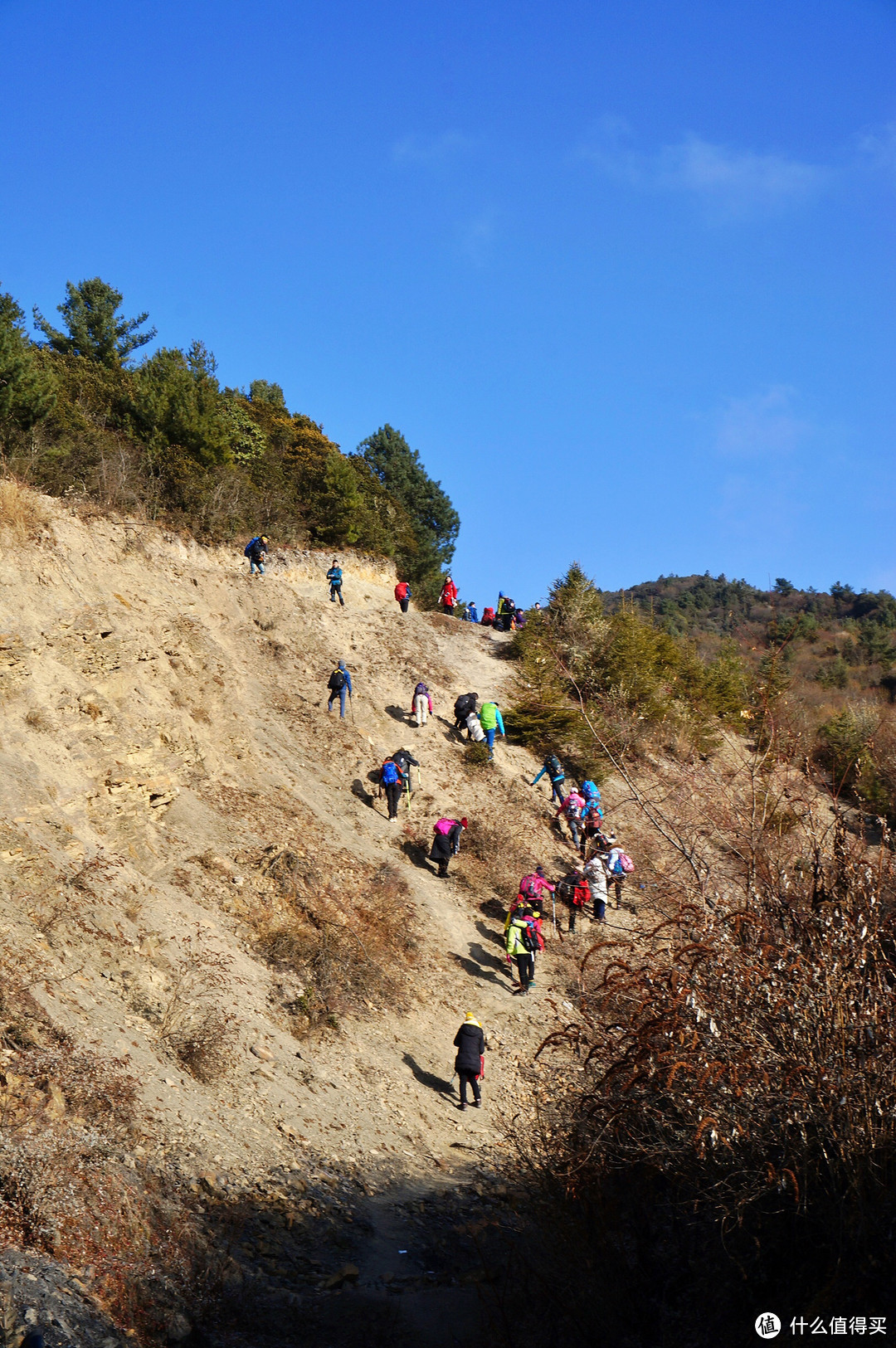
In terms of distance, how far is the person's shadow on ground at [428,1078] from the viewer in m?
11.0

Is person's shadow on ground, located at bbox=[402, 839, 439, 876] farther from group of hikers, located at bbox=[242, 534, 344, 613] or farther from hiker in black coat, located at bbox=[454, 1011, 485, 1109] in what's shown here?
group of hikers, located at bbox=[242, 534, 344, 613]

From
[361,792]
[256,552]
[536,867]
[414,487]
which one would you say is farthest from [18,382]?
[414,487]

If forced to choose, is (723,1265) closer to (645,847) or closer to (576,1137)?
(576,1137)

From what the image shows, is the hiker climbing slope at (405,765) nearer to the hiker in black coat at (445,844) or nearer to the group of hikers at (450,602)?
the hiker in black coat at (445,844)

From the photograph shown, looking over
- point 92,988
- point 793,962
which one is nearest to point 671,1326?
point 793,962

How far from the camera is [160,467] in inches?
887

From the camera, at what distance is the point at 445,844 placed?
15.9 meters

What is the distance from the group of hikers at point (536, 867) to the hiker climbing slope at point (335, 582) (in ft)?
0.08

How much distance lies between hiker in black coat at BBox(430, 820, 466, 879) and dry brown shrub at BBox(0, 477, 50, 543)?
32.6 feet

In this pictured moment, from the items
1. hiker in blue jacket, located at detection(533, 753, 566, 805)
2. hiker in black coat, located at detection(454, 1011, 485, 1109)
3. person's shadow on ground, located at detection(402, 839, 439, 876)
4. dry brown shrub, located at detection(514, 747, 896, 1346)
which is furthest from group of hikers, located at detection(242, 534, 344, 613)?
dry brown shrub, located at detection(514, 747, 896, 1346)

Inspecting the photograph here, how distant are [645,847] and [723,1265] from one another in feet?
8.36

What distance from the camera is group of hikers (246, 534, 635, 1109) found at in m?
10.7

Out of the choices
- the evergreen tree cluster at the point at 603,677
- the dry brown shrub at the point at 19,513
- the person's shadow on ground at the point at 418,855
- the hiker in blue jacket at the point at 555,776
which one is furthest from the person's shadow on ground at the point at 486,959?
the dry brown shrub at the point at 19,513

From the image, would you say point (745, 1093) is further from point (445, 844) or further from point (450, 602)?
point (450, 602)
